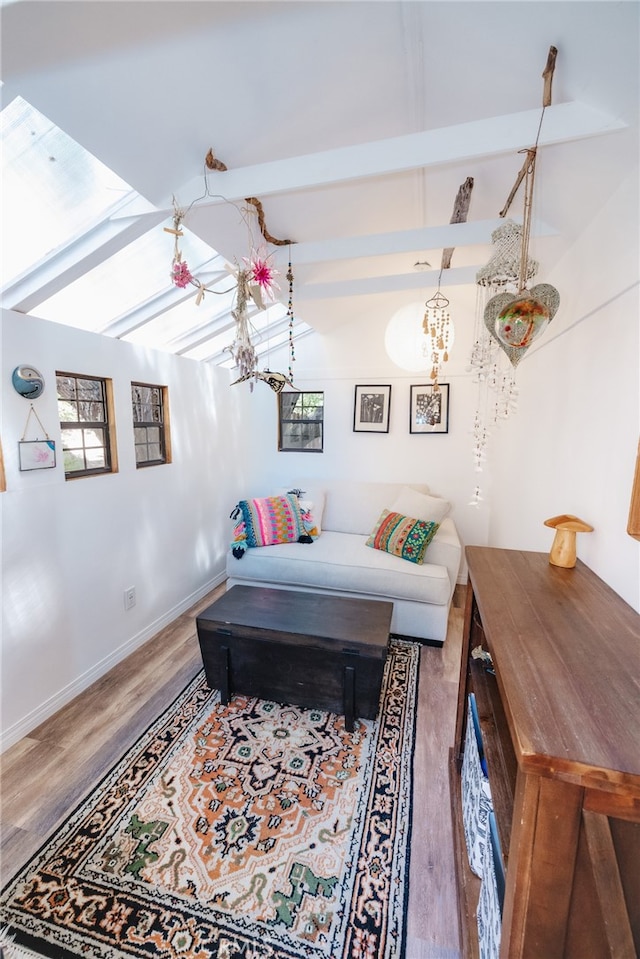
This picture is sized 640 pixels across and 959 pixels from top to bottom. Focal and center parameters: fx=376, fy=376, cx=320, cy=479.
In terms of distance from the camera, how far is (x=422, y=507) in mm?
3156

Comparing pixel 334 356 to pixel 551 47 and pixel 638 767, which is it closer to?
pixel 551 47

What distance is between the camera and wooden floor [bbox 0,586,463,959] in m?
1.26

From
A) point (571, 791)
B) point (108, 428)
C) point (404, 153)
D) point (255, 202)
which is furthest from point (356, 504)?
point (571, 791)

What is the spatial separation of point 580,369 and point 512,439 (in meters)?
1.22

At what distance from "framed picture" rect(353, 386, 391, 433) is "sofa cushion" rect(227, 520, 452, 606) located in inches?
50.0

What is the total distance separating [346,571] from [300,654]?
89cm

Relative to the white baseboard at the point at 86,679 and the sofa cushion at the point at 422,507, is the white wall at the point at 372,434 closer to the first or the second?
the sofa cushion at the point at 422,507

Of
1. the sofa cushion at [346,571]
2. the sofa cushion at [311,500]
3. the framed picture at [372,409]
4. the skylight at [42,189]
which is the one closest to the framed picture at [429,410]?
the framed picture at [372,409]

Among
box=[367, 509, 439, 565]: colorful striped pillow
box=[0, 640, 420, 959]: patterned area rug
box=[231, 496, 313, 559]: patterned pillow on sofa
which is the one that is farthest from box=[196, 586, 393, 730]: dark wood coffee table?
box=[231, 496, 313, 559]: patterned pillow on sofa

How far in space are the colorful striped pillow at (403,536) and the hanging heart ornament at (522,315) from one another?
1.89m

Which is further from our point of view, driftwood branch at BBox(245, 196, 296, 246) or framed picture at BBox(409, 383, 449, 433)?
framed picture at BBox(409, 383, 449, 433)

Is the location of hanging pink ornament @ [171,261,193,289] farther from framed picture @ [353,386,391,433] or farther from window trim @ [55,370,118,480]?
framed picture @ [353,386,391,433]

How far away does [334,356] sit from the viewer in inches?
153

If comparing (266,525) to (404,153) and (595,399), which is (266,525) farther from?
(404,153)
